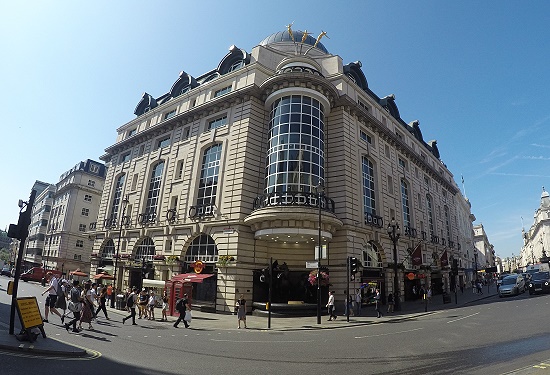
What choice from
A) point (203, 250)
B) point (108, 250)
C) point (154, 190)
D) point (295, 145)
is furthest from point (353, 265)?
point (108, 250)

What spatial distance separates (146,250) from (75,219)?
37.1 meters

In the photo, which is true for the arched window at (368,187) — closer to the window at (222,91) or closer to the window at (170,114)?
the window at (222,91)

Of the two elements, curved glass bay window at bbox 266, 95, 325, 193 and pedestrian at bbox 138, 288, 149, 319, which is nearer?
pedestrian at bbox 138, 288, 149, 319

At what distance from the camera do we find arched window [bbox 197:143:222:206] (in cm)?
2884

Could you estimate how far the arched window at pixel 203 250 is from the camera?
26.4 m

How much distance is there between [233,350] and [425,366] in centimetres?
614

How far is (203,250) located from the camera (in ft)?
89.5

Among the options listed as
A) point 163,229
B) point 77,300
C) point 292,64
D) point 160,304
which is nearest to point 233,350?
point 77,300

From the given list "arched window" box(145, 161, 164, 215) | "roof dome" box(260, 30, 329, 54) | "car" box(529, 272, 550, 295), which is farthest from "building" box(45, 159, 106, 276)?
"car" box(529, 272, 550, 295)

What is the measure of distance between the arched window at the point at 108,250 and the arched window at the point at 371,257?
29.1 metres

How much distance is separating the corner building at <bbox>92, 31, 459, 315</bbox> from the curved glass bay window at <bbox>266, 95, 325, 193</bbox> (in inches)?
3.8

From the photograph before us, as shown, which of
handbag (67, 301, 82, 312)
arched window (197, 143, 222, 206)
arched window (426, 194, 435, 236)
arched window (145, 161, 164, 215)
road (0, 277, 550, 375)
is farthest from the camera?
arched window (426, 194, 435, 236)

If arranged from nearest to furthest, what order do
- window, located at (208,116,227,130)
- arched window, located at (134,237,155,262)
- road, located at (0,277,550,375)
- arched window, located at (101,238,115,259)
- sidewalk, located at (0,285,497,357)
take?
road, located at (0,277,550,375), sidewalk, located at (0,285,497,357), window, located at (208,116,227,130), arched window, located at (134,237,155,262), arched window, located at (101,238,115,259)

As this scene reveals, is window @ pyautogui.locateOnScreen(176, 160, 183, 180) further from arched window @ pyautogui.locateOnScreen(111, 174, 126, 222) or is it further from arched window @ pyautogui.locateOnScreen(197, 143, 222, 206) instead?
arched window @ pyautogui.locateOnScreen(111, 174, 126, 222)
